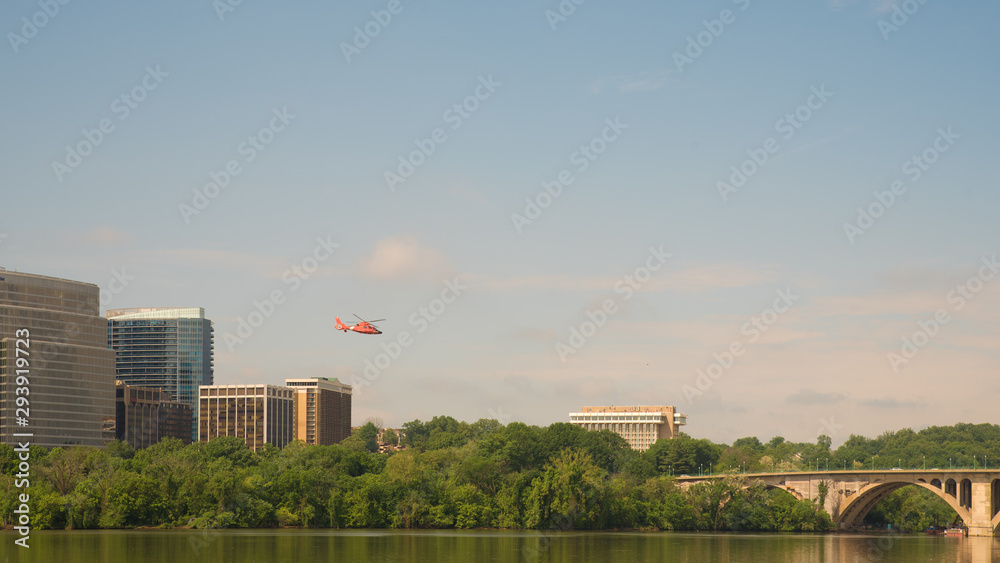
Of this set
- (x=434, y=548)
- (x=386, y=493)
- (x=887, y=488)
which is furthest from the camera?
(x=887, y=488)

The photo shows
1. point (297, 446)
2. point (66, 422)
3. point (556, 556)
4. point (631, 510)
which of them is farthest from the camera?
point (66, 422)

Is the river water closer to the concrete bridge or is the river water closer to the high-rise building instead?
the concrete bridge

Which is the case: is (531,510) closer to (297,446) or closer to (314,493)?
(314,493)

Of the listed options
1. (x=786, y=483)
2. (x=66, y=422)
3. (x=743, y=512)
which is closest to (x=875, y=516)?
(x=786, y=483)

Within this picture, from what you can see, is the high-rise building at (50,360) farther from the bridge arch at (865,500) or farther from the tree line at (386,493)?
the bridge arch at (865,500)

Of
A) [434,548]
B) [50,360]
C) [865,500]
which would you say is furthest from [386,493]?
[50,360]

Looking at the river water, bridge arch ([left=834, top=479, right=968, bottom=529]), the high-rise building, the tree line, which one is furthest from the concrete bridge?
the high-rise building

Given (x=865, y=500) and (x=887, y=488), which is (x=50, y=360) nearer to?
(x=865, y=500)
